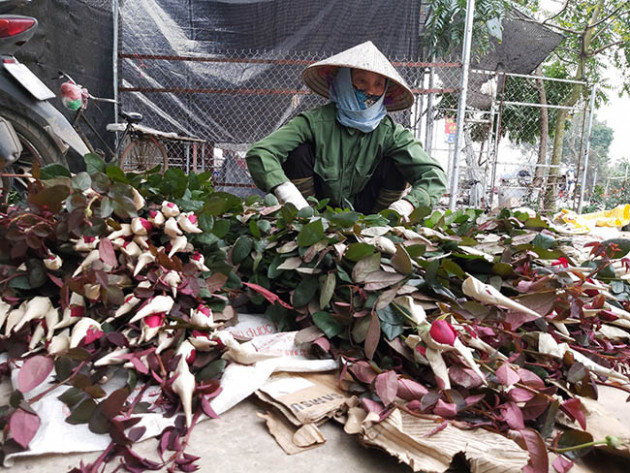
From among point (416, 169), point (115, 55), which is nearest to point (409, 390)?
point (416, 169)

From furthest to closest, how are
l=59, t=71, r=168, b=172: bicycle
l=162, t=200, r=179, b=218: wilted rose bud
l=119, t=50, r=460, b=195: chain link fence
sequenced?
l=119, t=50, r=460, b=195: chain link fence < l=59, t=71, r=168, b=172: bicycle < l=162, t=200, r=179, b=218: wilted rose bud

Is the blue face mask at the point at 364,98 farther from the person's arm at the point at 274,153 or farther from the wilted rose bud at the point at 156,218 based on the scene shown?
the wilted rose bud at the point at 156,218

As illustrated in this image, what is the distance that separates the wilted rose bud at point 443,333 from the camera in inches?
30.9

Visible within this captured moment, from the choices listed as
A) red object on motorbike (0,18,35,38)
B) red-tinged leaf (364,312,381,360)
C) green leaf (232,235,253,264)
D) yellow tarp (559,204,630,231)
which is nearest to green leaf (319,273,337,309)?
red-tinged leaf (364,312,381,360)

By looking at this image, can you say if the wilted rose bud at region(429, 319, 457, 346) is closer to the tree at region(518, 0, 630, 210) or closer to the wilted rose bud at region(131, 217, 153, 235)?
the wilted rose bud at region(131, 217, 153, 235)

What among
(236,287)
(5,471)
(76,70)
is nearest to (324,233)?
(236,287)

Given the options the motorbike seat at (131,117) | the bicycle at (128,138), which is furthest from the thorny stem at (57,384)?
the motorbike seat at (131,117)

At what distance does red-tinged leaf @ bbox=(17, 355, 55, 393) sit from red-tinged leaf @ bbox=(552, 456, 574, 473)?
81 cm

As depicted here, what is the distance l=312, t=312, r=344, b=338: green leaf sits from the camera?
0.95m

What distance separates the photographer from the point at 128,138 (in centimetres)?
414

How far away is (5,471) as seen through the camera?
0.65 metres

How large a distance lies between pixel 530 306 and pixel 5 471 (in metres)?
0.92

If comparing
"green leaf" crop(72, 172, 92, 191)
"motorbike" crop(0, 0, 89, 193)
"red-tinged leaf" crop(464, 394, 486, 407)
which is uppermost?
"motorbike" crop(0, 0, 89, 193)

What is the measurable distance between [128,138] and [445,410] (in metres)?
4.06
